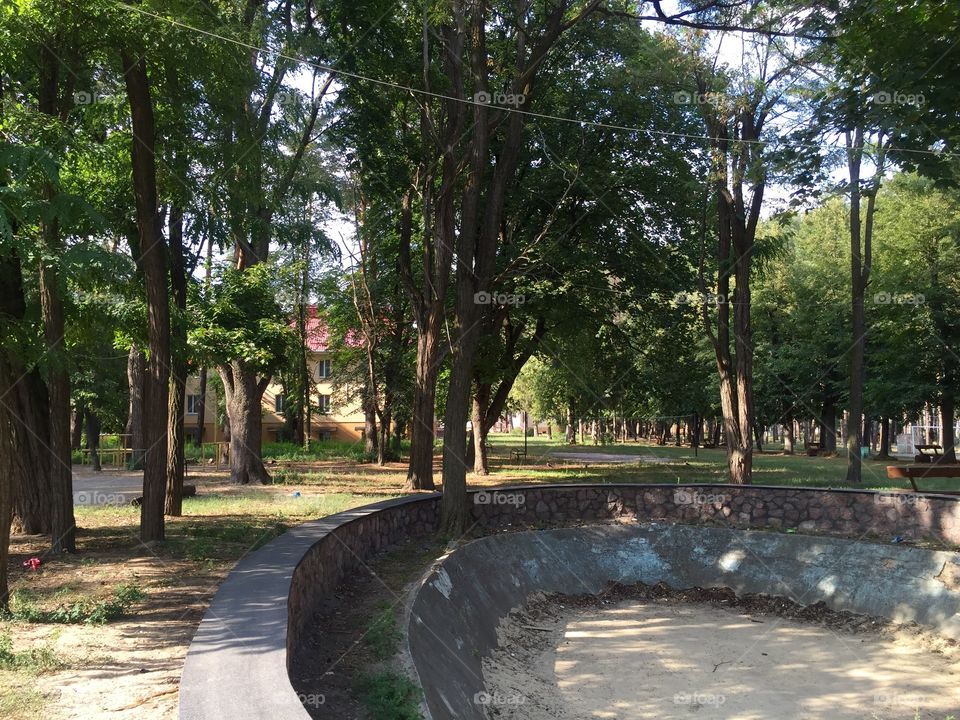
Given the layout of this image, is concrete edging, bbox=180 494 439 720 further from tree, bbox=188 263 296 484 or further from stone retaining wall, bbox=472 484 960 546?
tree, bbox=188 263 296 484

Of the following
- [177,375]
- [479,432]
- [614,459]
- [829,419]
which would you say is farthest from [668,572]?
[829,419]

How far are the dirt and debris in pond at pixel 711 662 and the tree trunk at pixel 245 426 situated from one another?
36.8 ft

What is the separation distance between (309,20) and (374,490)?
10.4 metres

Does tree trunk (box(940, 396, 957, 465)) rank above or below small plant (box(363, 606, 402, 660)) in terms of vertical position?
above

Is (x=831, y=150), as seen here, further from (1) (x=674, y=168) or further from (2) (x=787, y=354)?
(2) (x=787, y=354)

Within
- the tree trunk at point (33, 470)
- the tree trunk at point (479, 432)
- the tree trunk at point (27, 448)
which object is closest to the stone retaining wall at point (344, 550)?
the tree trunk at point (33, 470)

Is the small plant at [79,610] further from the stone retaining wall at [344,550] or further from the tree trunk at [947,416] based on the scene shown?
the tree trunk at [947,416]

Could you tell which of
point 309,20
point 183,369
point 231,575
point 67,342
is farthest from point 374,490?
point 231,575

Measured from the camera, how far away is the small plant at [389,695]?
5.50 meters

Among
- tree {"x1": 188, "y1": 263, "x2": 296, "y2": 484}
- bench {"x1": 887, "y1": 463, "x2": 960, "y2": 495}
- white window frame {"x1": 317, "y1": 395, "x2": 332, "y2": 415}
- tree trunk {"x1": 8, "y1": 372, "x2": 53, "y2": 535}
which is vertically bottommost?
bench {"x1": 887, "y1": 463, "x2": 960, "y2": 495}

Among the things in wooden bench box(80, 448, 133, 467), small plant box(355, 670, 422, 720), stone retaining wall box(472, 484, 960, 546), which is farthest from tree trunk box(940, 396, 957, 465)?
wooden bench box(80, 448, 133, 467)

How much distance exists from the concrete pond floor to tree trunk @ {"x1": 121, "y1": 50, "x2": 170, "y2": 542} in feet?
16.2

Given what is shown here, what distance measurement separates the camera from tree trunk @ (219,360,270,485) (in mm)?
20875

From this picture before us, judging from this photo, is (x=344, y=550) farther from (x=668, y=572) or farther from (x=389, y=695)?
(x=668, y=572)
